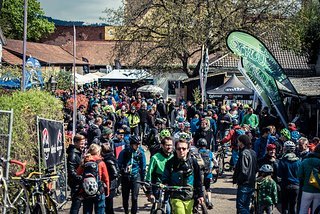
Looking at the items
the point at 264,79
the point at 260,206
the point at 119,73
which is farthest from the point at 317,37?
the point at 260,206

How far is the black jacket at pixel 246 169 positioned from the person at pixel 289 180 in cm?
67

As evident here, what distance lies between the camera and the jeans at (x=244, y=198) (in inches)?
412

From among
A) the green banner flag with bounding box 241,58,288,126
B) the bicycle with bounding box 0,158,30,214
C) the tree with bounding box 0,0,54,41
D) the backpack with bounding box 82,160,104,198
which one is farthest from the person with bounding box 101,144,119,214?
the tree with bounding box 0,0,54,41

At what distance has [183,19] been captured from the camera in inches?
1502

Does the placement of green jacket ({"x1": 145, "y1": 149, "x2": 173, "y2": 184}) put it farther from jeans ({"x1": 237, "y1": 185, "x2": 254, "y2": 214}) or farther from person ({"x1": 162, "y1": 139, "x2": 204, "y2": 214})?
jeans ({"x1": 237, "y1": 185, "x2": 254, "y2": 214})

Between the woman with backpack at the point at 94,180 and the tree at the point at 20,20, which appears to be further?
the tree at the point at 20,20

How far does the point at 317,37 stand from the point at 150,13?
13.2 m

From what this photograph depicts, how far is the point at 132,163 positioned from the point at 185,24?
27.0 meters

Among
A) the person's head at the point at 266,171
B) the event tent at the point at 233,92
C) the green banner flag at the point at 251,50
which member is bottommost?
the person's head at the point at 266,171

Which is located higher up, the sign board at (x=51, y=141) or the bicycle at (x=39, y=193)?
the sign board at (x=51, y=141)

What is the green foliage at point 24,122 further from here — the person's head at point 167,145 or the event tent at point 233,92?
the event tent at point 233,92

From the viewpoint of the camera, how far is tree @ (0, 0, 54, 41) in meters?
63.0

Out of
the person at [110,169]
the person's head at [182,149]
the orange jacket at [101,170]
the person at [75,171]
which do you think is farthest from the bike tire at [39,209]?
the person's head at [182,149]

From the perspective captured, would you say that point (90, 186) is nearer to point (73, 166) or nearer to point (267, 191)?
point (73, 166)
